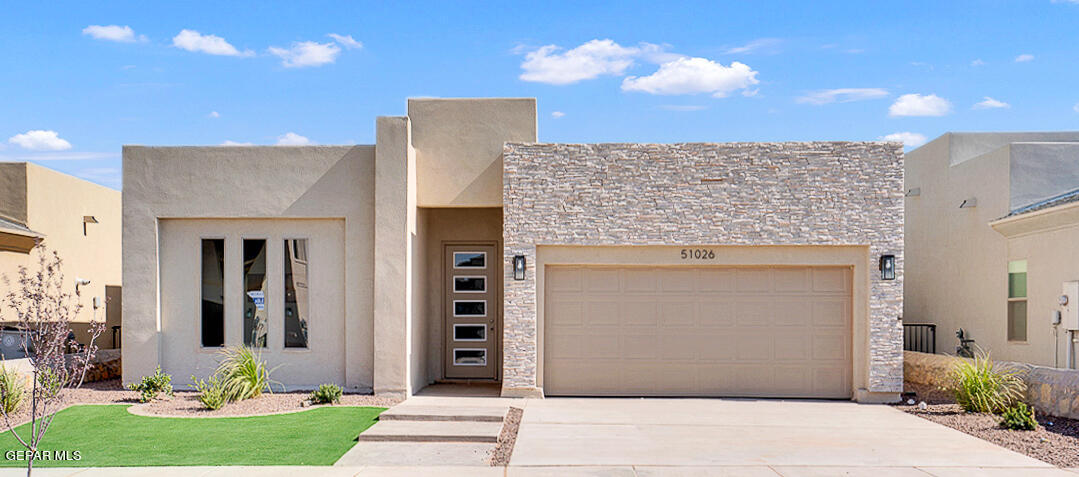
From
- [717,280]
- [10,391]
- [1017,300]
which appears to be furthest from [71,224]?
[1017,300]

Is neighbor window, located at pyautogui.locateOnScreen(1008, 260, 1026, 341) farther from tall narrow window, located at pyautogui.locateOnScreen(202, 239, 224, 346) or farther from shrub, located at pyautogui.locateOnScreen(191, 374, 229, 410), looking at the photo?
tall narrow window, located at pyautogui.locateOnScreen(202, 239, 224, 346)

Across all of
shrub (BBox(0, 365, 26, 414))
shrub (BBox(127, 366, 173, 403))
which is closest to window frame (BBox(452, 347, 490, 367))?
shrub (BBox(127, 366, 173, 403))

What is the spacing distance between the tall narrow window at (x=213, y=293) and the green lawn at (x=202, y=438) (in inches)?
83.6

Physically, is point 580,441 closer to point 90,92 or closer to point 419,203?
point 419,203

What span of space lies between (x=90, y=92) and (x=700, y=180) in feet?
39.3

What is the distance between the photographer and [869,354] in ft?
40.3

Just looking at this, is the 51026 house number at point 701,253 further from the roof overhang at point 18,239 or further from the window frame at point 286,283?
the roof overhang at point 18,239

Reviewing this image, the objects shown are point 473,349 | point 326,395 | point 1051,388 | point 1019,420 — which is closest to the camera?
point 1019,420

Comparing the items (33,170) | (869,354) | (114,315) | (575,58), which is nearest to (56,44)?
(33,170)

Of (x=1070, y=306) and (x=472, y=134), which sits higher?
(x=472, y=134)

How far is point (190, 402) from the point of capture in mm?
11641

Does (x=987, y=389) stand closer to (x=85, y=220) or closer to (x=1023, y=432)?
Result: (x=1023, y=432)

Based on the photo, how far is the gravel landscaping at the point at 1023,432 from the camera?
8.67 meters

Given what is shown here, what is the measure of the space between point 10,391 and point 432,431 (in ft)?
18.9
